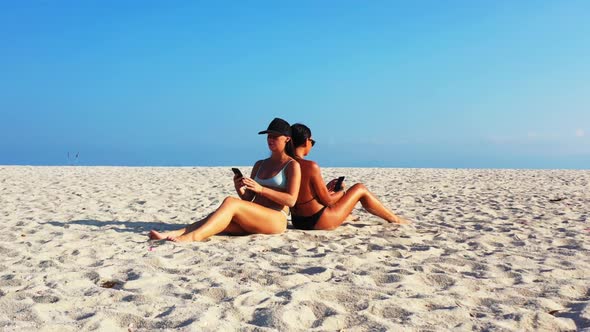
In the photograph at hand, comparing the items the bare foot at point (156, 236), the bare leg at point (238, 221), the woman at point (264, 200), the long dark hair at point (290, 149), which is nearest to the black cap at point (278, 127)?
the woman at point (264, 200)

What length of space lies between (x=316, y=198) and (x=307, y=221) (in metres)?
0.34

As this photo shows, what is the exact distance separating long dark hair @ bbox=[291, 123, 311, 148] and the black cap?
0.97ft

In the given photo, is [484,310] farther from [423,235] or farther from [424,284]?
[423,235]

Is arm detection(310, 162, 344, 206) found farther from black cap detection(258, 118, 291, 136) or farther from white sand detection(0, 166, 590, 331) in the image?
black cap detection(258, 118, 291, 136)

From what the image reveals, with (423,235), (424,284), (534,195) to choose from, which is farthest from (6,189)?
(534,195)

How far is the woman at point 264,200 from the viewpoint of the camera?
4.95 metres

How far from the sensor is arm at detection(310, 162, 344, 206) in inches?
209

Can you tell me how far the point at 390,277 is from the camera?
387cm

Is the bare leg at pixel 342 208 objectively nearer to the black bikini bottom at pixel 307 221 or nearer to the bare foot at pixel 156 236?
the black bikini bottom at pixel 307 221

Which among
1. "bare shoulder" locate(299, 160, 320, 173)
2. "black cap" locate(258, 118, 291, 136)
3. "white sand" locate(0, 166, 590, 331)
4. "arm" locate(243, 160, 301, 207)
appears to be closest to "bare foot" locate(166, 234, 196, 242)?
"white sand" locate(0, 166, 590, 331)

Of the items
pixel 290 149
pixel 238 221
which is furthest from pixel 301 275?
pixel 290 149

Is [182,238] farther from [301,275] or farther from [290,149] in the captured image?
[301,275]

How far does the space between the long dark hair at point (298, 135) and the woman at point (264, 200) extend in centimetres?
6

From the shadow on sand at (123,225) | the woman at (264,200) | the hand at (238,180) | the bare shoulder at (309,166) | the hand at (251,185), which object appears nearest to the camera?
Answer: the hand at (251,185)
